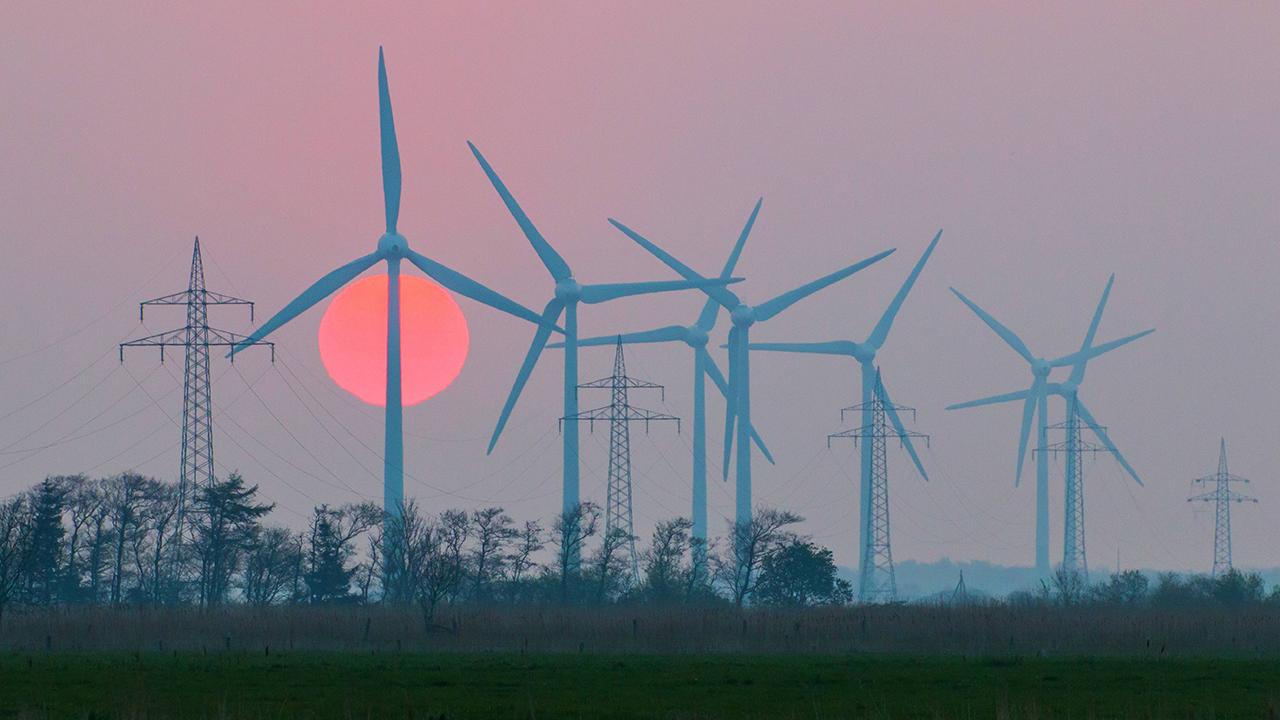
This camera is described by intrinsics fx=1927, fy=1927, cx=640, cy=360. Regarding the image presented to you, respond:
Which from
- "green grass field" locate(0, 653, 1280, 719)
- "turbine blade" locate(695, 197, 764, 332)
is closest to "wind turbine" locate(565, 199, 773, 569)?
"turbine blade" locate(695, 197, 764, 332)

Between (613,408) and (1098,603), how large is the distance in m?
28.8

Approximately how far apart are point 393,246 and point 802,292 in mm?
36660

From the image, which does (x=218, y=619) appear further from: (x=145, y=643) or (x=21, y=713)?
(x=21, y=713)

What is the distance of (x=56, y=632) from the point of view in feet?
234

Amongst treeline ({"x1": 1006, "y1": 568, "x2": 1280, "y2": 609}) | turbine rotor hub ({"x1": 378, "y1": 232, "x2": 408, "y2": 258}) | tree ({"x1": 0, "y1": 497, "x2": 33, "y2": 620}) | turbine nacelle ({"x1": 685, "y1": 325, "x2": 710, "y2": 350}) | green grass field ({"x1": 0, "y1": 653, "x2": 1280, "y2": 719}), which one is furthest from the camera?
turbine nacelle ({"x1": 685, "y1": 325, "x2": 710, "y2": 350})

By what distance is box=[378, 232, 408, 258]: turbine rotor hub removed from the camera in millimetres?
116750

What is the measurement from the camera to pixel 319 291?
10944cm

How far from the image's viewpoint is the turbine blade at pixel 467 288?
114 meters

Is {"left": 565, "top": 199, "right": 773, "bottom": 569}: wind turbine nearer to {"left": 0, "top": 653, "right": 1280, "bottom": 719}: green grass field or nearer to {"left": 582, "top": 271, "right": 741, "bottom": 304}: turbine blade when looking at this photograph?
{"left": 582, "top": 271, "right": 741, "bottom": 304}: turbine blade

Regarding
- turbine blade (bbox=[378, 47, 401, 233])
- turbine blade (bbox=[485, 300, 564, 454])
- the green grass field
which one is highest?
turbine blade (bbox=[378, 47, 401, 233])

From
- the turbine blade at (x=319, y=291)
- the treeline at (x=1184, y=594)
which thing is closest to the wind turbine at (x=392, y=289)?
the turbine blade at (x=319, y=291)

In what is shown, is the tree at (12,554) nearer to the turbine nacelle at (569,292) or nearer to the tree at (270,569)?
the tree at (270,569)

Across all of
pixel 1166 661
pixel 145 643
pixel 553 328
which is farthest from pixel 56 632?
pixel 553 328

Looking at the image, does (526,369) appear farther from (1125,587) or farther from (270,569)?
(1125,587)
